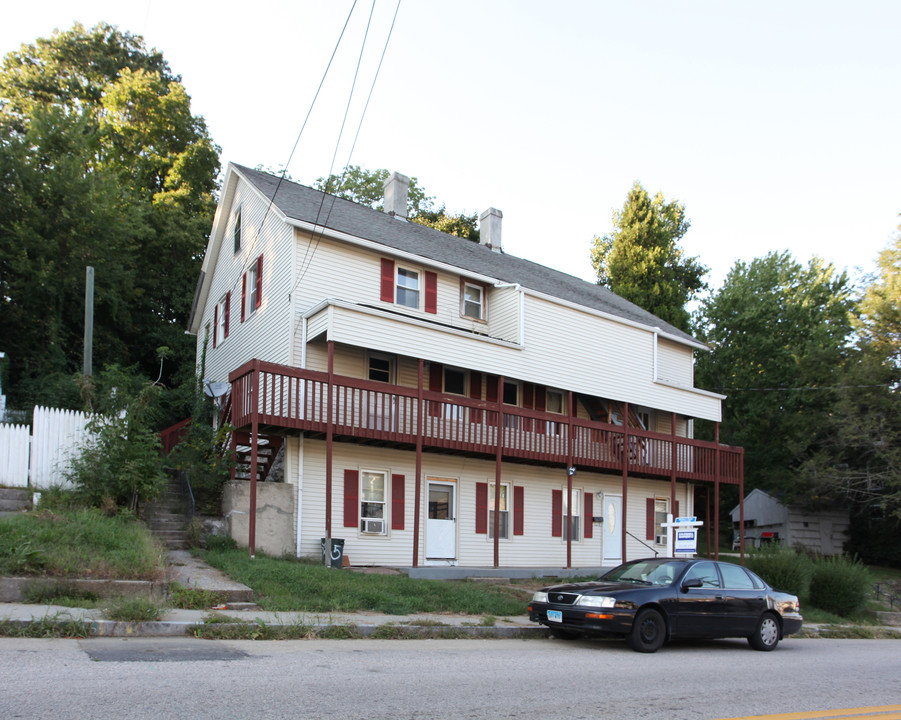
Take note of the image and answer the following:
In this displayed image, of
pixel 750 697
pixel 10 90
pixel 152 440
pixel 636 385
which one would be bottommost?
pixel 750 697

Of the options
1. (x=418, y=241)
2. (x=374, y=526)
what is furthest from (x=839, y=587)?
(x=418, y=241)

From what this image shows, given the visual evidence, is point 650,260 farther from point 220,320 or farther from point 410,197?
point 220,320

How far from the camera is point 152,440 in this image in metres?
15.8

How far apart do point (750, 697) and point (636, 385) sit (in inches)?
703

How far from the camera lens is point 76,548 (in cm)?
1216

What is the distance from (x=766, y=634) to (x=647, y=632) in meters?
2.61

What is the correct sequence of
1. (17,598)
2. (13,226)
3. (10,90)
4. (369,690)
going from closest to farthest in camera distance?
(369,690)
(17,598)
(13,226)
(10,90)

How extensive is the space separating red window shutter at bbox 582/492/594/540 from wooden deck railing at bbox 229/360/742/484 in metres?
1.23

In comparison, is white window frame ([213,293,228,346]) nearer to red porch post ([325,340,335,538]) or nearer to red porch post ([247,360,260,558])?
red porch post ([325,340,335,538])

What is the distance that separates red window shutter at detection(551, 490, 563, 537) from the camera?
77.3 feet

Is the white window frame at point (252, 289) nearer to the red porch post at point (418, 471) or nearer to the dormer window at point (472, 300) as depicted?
the dormer window at point (472, 300)

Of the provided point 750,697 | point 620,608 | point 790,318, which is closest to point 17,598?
point 620,608

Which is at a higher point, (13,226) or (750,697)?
(13,226)

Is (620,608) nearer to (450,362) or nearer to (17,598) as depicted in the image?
(17,598)
